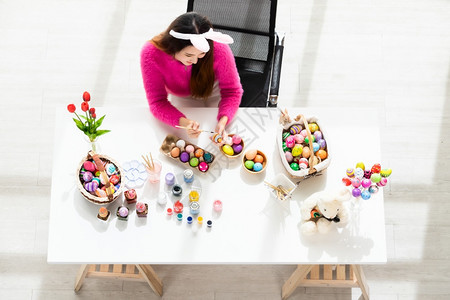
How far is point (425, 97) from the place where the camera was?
10.2 feet

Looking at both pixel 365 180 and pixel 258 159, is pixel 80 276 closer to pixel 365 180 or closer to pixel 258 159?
pixel 258 159

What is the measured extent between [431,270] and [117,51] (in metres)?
2.46

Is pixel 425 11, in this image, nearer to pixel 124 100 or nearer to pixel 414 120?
pixel 414 120

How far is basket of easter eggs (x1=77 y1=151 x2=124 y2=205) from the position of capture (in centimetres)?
197

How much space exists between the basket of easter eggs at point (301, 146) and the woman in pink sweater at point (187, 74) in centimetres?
28

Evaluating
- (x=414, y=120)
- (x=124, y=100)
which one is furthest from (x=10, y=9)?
(x=414, y=120)

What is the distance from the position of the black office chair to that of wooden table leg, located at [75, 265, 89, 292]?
123cm

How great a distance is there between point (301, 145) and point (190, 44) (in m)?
0.65

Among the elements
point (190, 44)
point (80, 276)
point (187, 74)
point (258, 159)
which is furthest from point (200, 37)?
point (80, 276)

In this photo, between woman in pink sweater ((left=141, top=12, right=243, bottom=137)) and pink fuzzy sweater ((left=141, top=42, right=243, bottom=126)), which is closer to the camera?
woman in pink sweater ((left=141, top=12, right=243, bottom=137))

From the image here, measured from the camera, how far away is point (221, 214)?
6.73 ft

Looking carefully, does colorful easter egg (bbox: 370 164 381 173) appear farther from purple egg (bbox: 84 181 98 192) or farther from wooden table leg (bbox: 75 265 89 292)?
wooden table leg (bbox: 75 265 89 292)

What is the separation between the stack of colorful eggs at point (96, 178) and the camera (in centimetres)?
199

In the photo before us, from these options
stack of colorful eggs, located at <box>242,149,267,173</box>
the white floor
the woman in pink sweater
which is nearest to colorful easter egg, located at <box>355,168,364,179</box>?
stack of colorful eggs, located at <box>242,149,267,173</box>
